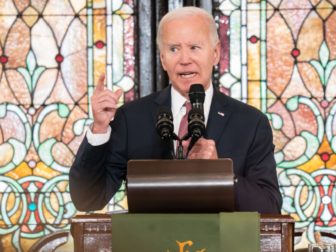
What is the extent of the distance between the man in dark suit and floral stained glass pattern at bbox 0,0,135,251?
1.88 meters

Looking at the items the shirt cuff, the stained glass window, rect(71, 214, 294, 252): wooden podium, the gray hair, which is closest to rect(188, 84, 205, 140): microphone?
rect(71, 214, 294, 252): wooden podium

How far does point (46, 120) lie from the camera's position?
482cm

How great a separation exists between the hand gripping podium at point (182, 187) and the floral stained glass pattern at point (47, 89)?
9.20 ft

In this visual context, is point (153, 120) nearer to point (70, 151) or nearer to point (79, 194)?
point (79, 194)

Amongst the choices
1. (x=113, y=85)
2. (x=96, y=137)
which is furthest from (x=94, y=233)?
(x=113, y=85)

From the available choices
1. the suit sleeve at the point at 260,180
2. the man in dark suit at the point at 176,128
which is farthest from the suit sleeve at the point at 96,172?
the suit sleeve at the point at 260,180

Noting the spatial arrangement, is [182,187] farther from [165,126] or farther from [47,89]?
[47,89]

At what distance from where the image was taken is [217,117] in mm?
2850

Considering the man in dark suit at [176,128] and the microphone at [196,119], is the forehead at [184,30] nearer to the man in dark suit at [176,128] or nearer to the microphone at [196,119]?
the man in dark suit at [176,128]

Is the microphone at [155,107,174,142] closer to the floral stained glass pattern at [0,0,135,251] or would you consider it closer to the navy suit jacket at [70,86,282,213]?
the navy suit jacket at [70,86,282,213]

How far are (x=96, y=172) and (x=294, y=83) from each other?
2353 mm

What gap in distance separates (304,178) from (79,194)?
91.0 inches

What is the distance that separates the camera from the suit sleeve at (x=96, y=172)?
2.65 metres

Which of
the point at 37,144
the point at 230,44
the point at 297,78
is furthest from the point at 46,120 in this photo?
the point at 297,78
